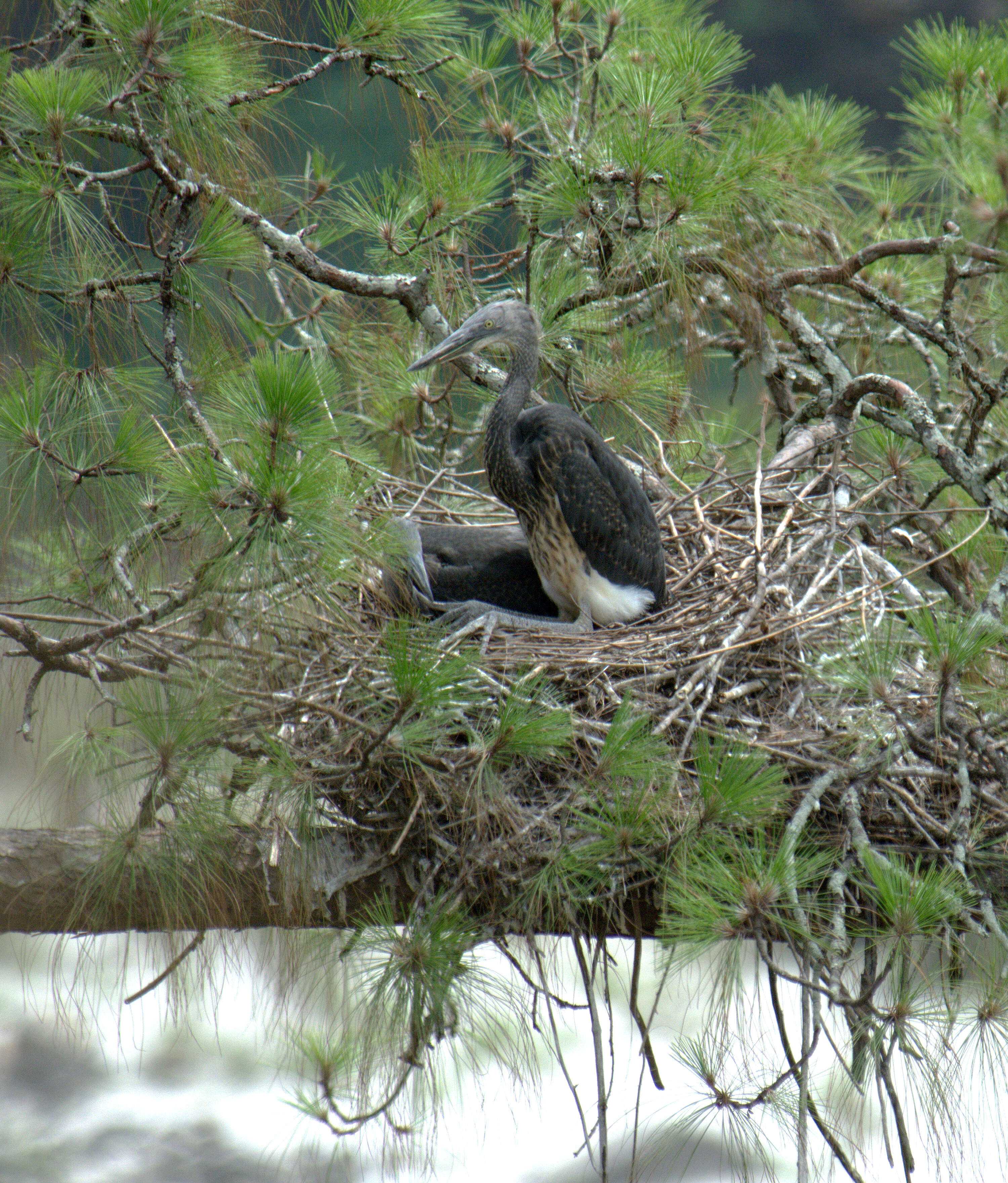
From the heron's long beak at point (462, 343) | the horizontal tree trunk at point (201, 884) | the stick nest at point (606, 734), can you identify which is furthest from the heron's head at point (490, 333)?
the horizontal tree trunk at point (201, 884)

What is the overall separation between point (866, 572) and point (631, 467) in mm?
698

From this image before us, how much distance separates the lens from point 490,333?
1.68m

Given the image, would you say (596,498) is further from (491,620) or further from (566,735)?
(566,735)

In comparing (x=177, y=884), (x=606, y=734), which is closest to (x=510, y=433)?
(x=606, y=734)

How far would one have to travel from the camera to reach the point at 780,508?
1.93m

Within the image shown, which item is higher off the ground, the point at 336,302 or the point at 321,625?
the point at 336,302

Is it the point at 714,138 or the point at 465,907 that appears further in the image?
the point at 714,138

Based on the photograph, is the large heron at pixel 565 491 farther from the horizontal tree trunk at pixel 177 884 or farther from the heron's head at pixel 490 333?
the horizontal tree trunk at pixel 177 884

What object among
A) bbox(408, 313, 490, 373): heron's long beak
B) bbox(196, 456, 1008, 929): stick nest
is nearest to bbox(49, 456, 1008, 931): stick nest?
bbox(196, 456, 1008, 929): stick nest

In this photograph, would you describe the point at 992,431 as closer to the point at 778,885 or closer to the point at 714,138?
the point at 714,138

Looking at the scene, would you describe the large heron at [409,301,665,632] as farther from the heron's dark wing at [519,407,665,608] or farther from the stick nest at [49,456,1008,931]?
the stick nest at [49,456,1008,931]

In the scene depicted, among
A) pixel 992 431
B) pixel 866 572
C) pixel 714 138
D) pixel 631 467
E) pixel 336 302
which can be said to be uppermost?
pixel 714 138

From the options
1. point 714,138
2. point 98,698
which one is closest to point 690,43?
point 714,138

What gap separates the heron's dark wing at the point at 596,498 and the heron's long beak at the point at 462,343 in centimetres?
15
